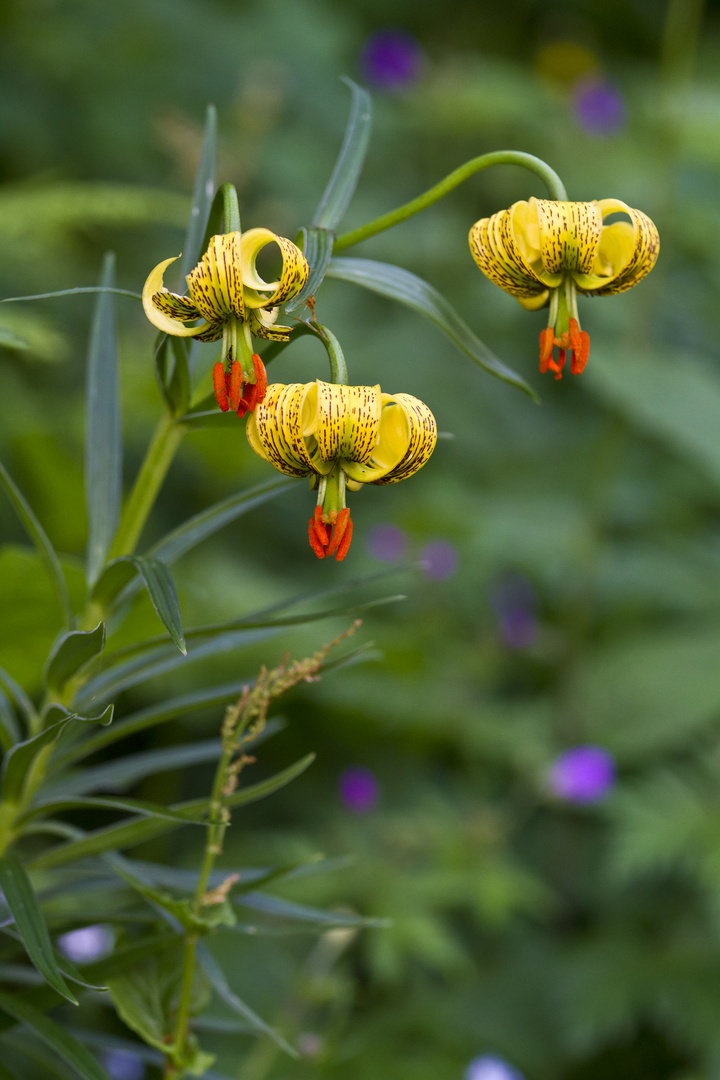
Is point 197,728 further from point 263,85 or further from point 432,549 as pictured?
point 263,85

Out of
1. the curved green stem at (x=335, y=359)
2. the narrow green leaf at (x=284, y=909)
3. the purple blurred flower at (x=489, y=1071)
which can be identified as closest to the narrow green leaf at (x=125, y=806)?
the narrow green leaf at (x=284, y=909)

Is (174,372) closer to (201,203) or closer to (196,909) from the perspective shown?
(201,203)

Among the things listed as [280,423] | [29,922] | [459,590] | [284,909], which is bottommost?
[459,590]

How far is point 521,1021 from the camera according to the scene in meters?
1.54

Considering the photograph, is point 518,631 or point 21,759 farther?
point 518,631

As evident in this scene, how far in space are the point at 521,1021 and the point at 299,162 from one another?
204cm

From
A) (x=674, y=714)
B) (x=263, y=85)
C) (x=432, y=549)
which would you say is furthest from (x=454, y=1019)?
(x=263, y=85)

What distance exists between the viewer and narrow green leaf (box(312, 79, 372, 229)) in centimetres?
54

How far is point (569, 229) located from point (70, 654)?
1.07ft

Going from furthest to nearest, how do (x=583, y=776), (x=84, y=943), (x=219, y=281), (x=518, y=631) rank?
1. (x=518, y=631)
2. (x=583, y=776)
3. (x=84, y=943)
4. (x=219, y=281)

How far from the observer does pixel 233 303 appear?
17.9 inches

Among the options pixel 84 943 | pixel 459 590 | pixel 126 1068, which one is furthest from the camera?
pixel 459 590

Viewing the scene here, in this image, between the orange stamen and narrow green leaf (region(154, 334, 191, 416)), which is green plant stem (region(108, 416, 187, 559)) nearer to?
narrow green leaf (region(154, 334, 191, 416))

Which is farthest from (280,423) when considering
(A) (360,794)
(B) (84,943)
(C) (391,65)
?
(C) (391,65)
